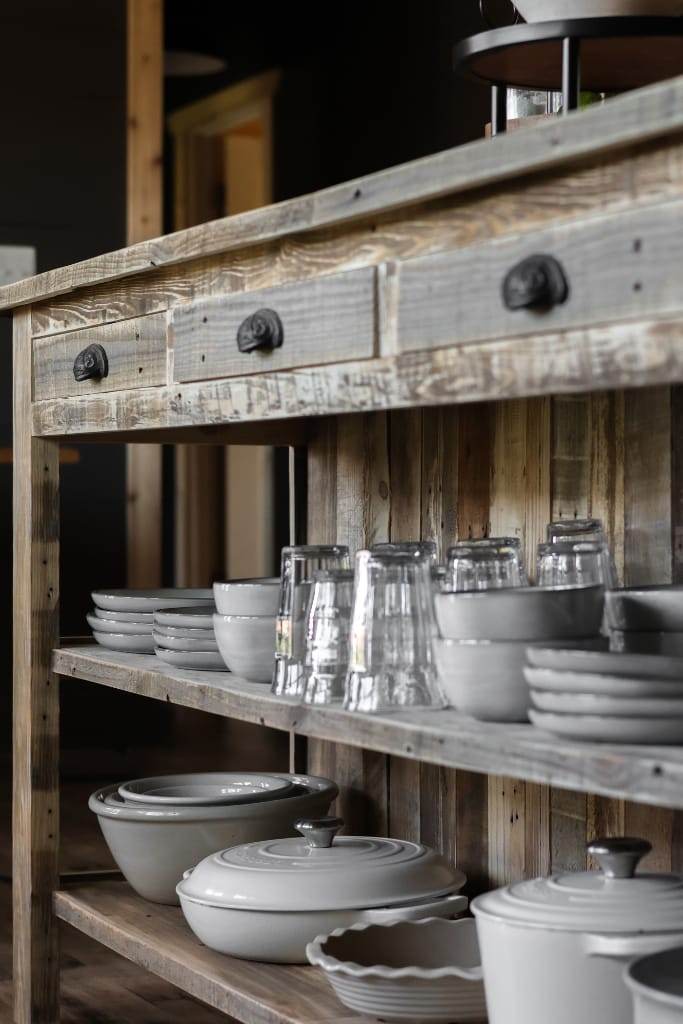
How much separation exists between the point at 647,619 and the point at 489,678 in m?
0.18

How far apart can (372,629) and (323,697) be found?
0.11 m

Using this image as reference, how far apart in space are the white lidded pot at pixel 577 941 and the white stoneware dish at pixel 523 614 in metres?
0.24

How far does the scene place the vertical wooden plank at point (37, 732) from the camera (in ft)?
7.92

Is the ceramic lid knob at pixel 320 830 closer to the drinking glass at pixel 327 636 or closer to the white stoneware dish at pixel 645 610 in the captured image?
the drinking glass at pixel 327 636

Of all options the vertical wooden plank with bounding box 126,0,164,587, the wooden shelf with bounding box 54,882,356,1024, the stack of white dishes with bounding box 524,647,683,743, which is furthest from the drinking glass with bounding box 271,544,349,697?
the vertical wooden plank with bounding box 126,0,164,587

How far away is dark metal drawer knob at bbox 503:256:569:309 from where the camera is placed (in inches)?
50.7

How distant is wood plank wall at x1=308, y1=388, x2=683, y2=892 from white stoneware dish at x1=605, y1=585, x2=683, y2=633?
25 cm

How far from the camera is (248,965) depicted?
2.00 meters

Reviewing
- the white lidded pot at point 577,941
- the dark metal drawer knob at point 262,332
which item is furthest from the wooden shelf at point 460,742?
the dark metal drawer knob at point 262,332

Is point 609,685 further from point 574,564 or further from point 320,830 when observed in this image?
point 320,830

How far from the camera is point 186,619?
2.14 meters

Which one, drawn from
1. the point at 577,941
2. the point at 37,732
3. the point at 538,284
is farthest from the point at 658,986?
the point at 37,732

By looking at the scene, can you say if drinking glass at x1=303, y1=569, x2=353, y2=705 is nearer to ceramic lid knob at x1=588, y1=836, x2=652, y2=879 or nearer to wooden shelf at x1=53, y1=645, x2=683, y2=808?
wooden shelf at x1=53, y1=645, x2=683, y2=808

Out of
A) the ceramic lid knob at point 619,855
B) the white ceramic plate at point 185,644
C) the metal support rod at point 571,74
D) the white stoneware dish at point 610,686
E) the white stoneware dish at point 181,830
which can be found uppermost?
the metal support rod at point 571,74
